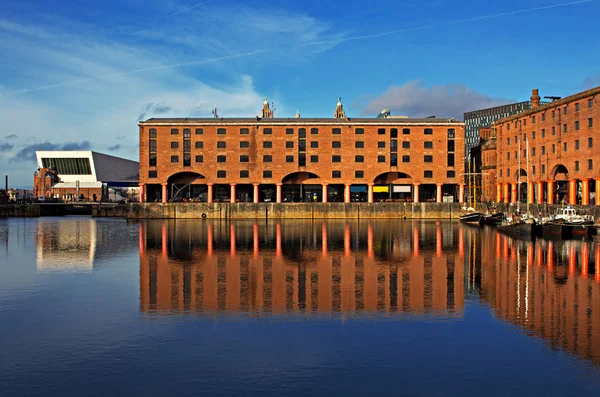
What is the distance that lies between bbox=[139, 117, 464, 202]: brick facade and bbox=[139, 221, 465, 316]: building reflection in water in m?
46.0

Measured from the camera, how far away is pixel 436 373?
51.1 feet

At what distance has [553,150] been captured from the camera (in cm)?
8681

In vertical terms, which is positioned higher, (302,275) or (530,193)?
A: (530,193)

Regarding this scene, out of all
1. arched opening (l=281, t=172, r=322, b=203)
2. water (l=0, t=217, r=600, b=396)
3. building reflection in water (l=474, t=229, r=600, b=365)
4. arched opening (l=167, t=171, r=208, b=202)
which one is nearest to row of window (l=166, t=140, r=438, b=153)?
arched opening (l=167, t=171, r=208, b=202)

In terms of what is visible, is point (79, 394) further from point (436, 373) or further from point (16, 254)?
point (16, 254)

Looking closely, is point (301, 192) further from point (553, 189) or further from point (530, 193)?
point (553, 189)

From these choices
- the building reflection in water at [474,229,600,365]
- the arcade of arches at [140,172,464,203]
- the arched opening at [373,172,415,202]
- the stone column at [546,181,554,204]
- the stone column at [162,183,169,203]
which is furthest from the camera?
the arched opening at [373,172,415,202]

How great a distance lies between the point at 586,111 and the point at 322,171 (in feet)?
146

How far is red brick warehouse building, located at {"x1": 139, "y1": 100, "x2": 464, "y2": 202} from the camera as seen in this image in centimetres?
10288

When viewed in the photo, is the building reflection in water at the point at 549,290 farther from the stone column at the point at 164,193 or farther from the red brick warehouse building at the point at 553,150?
the stone column at the point at 164,193

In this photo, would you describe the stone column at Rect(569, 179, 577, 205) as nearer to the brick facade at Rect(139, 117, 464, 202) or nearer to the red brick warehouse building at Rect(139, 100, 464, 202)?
the red brick warehouse building at Rect(139, 100, 464, 202)

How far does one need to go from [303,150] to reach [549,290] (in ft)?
253

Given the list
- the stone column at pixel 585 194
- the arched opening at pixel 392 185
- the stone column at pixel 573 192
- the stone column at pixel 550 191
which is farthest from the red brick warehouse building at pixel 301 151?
the stone column at pixel 585 194

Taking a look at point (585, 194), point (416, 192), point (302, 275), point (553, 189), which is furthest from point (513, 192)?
point (302, 275)
